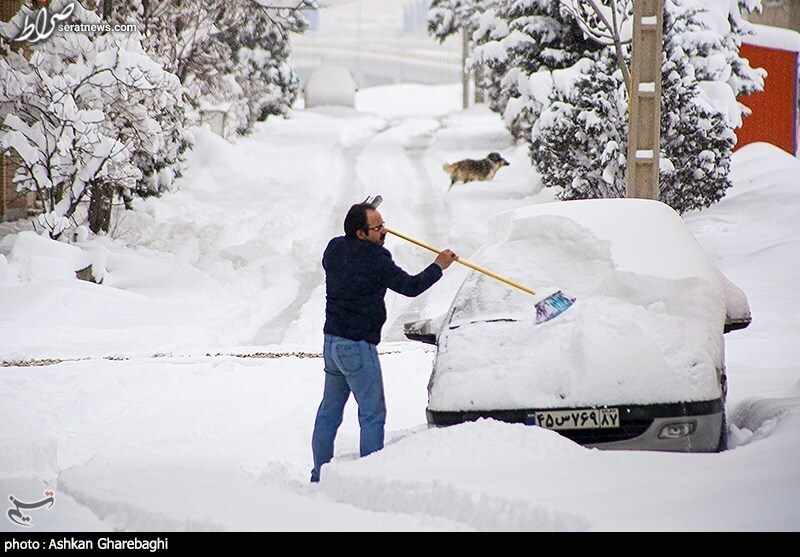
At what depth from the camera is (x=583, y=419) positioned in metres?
5.06

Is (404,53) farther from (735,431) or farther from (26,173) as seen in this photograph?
(735,431)

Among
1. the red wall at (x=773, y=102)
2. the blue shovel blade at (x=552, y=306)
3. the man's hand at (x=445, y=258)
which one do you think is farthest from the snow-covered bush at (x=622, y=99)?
the man's hand at (x=445, y=258)

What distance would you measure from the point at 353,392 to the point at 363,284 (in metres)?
0.63

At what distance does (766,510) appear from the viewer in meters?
3.97


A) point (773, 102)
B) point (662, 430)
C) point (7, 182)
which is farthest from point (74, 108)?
point (773, 102)

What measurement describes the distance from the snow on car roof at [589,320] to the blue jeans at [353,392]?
0.36m

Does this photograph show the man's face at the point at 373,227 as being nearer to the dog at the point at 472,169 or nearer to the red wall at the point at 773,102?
the dog at the point at 472,169

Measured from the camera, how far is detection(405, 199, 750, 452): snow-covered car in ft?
16.6

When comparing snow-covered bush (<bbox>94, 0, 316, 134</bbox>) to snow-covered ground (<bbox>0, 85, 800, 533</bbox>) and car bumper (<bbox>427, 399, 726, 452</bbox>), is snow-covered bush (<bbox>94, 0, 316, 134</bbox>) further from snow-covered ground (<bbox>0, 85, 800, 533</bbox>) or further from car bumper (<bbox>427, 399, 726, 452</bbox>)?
car bumper (<bbox>427, 399, 726, 452</bbox>)

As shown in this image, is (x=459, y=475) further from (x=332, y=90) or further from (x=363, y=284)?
(x=332, y=90)

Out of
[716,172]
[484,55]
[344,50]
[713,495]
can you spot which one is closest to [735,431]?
[713,495]

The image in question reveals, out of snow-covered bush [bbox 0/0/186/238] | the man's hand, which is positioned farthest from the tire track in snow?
snow-covered bush [bbox 0/0/186/238]

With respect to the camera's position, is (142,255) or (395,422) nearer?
(395,422)

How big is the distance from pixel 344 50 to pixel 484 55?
4396 cm
